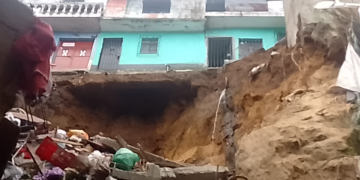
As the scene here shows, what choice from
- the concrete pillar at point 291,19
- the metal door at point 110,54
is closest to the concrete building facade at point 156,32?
the metal door at point 110,54

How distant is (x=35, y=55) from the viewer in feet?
9.39

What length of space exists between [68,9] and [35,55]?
12154 millimetres

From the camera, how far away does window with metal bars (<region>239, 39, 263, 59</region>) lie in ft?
42.8

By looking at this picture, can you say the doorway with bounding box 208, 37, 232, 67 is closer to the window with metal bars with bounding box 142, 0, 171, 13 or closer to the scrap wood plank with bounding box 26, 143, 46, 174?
the window with metal bars with bounding box 142, 0, 171, 13

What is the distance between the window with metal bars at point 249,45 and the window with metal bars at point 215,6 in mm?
1848

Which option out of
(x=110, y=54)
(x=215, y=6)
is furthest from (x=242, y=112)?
(x=215, y=6)

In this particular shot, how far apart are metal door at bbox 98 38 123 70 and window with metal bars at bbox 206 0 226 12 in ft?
12.6

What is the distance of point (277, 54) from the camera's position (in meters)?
6.15

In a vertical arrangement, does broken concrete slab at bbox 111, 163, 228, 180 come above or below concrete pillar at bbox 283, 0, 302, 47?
below

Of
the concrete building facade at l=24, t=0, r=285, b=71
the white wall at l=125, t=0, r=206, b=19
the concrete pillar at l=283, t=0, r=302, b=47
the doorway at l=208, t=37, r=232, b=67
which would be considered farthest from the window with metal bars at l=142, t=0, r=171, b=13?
the concrete pillar at l=283, t=0, r=302, b=47

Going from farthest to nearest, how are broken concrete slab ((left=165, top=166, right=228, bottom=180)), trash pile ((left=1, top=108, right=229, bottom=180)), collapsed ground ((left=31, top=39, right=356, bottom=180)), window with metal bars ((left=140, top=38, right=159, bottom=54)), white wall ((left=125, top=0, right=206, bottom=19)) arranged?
white wall ((left=125, top=0, right=206, bottom=19))
window with metal bars ((left=140, top=38, right=159, bottom=54))
broken concrete slab ((left=165, top=166, right=228, bottom=180))
trash pile ((left=1, top=108, right=229, bottom=180))
collapsed ground ((left=31, top=39, right=356, bottom=180))

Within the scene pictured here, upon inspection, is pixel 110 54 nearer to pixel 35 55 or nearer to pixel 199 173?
pixel 199 173

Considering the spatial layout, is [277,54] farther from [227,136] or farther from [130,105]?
[130,105]

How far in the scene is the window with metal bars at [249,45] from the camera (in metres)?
13.0
